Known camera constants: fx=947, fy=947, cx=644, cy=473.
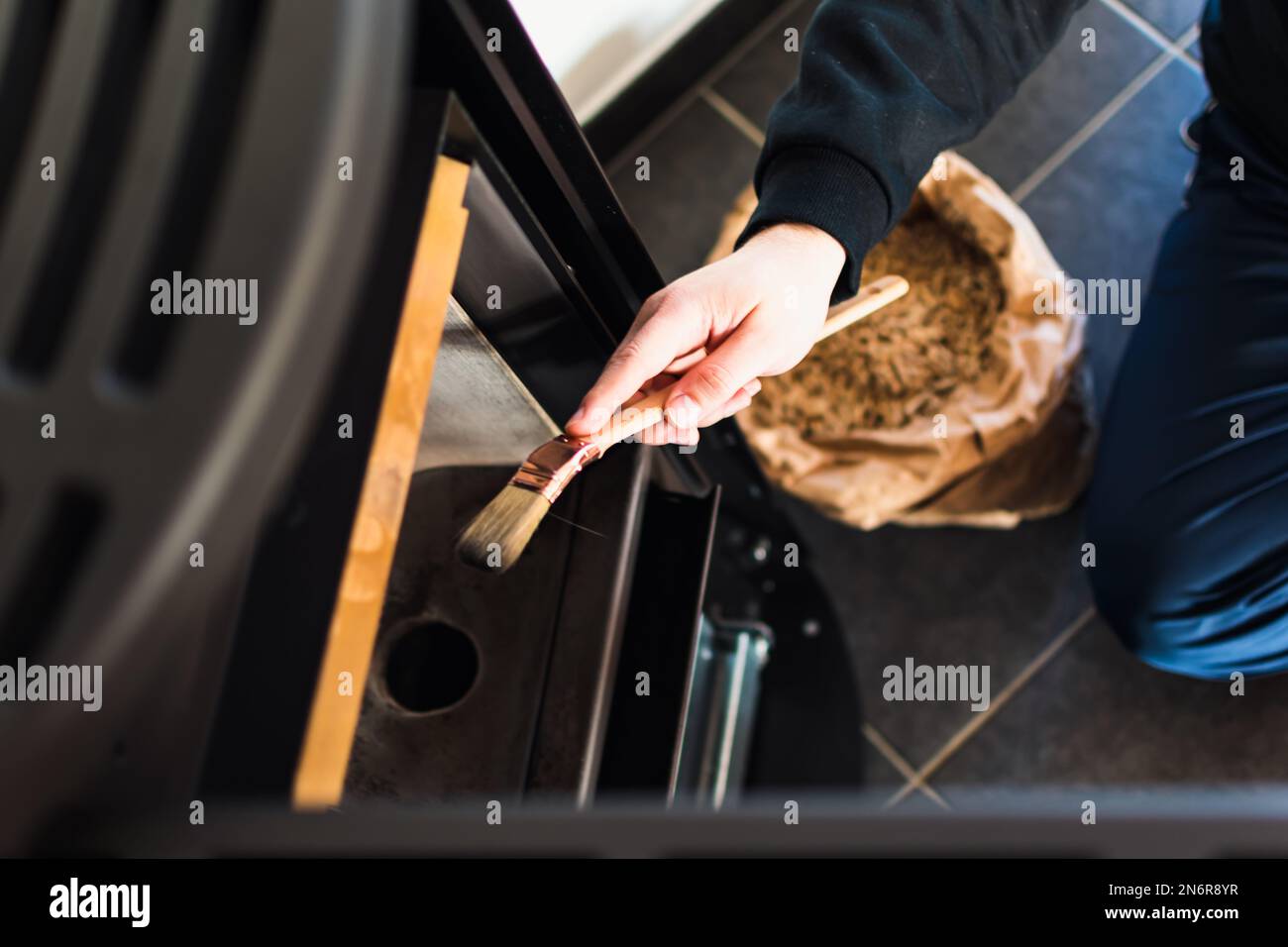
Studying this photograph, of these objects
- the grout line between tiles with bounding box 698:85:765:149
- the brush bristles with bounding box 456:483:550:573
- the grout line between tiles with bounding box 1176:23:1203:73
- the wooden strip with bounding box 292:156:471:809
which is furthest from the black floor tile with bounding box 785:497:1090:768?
the wooden strip with bounding box 292:156:471:809

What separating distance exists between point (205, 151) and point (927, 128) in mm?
533

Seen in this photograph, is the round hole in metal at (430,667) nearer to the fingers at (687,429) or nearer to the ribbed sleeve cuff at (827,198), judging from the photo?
the fingers at (687,429)

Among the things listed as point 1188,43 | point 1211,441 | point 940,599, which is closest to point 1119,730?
point 940,599

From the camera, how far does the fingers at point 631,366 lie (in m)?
0.50

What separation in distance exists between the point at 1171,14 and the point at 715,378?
112 centimetres

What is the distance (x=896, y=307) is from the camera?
991mm

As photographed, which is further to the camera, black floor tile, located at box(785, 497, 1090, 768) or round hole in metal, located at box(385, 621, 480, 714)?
black floor tile, located at box(785, 497, 1090, 768)

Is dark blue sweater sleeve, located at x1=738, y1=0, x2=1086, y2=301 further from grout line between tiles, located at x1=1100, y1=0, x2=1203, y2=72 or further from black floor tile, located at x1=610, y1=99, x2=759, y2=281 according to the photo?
grout line between tiles, located at x1=1100, y1=0, x2=1203, y2=72

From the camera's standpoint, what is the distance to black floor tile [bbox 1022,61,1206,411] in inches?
47.5

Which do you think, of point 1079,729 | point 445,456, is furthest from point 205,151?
point 1079,729

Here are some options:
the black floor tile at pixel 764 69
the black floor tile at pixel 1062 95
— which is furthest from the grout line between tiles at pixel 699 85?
the black floor tile at pixel 1062 95

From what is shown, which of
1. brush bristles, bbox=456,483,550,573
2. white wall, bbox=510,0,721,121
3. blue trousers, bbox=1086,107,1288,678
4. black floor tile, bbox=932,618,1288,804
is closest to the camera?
brush bristles, bbox=456,483,550,573

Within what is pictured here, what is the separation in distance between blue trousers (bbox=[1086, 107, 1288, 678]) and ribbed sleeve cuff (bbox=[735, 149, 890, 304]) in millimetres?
402

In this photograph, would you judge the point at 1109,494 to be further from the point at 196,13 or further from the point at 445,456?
the point at 196,13
